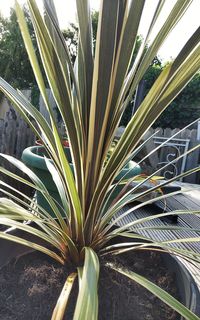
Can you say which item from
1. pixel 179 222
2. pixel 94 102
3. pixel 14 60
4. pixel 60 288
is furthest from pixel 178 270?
pixel 14 60

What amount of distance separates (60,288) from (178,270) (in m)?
0.31

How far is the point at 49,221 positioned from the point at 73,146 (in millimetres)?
221

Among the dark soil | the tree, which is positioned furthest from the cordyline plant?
the tree

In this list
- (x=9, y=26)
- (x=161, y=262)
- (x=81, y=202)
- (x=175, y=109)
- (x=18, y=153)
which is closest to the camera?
(x=81, y=202)

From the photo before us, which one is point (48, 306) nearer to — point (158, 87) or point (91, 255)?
point (91, 255)

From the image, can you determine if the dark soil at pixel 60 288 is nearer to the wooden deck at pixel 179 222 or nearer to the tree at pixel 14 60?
the wooden deck at pixel 179 222

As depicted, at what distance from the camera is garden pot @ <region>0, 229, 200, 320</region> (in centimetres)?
65

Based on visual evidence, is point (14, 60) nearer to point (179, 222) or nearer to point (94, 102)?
point (179, 222)

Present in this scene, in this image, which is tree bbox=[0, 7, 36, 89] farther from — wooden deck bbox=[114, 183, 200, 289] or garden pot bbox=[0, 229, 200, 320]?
garden pot bbox=[0, 229, 200, 320]

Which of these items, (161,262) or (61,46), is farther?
(161,262)

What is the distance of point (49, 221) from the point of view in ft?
2.57

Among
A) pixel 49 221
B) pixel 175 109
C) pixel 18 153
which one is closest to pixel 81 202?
pixel 49 221

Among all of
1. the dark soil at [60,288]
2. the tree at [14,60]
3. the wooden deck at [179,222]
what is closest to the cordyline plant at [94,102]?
the dark soil at [60,288]

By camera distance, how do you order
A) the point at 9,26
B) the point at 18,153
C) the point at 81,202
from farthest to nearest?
the point at 9,26
the point at 18,153
the point at 81,202
